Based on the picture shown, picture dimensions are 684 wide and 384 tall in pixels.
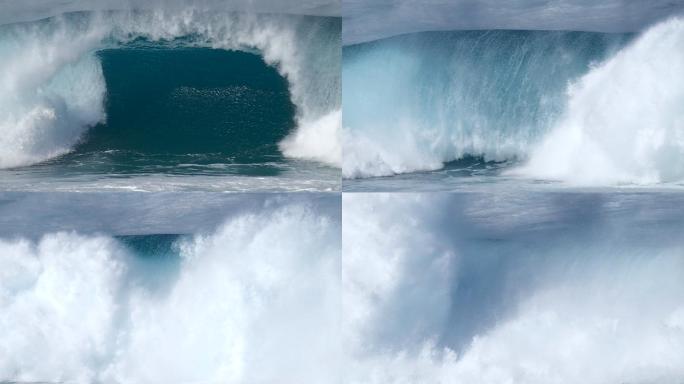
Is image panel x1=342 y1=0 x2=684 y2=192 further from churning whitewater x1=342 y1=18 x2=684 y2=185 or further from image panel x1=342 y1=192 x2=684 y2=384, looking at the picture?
image panel x1=342 y1=192 x2=684 y2=384

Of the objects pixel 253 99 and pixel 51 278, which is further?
pixel 253 99

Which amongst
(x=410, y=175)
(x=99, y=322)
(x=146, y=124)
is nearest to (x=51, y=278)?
(x=99, y=322)

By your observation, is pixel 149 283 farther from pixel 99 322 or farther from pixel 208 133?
pixel 208 133

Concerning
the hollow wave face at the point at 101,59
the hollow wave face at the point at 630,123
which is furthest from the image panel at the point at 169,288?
the hollow wave face at the point at 630,123

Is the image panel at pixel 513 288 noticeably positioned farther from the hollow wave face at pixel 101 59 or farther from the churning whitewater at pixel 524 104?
the hollow wave face at pixel 101 59

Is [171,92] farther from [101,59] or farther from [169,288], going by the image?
[169,288]

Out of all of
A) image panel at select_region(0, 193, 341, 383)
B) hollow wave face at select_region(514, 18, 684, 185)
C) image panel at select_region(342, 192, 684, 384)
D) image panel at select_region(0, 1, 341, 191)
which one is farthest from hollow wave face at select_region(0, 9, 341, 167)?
hollow wave face at select_region(514, 18, 684, 185)
